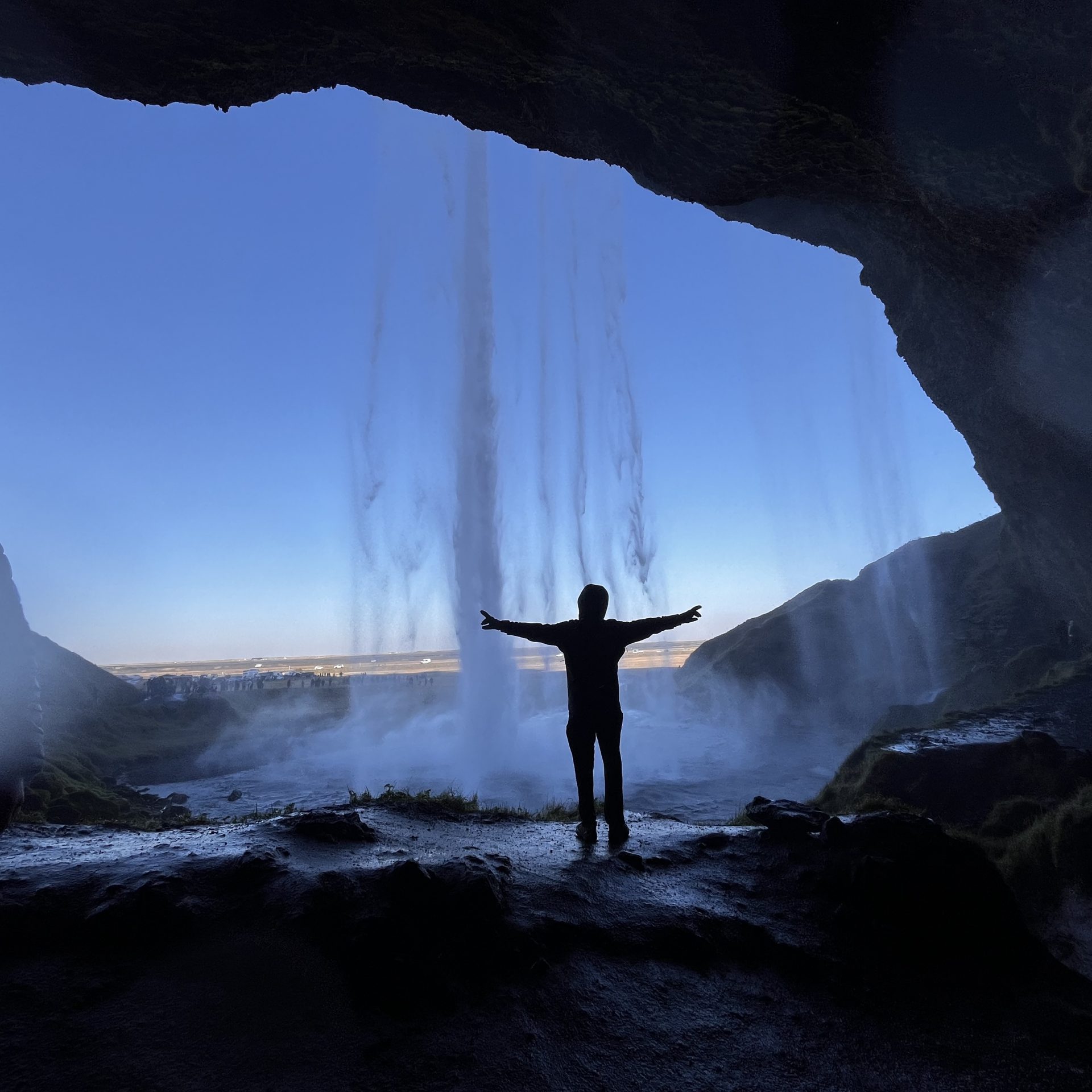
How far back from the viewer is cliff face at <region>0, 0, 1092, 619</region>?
7801mm

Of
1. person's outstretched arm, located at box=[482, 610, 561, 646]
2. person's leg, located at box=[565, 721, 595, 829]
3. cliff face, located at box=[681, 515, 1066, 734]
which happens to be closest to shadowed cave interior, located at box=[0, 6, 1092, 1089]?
person's leg, located at box=[565, 721, 595, 829]

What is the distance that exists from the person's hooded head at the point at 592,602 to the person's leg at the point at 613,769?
107 centimetres

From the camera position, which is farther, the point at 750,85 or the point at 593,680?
the point at 750,85

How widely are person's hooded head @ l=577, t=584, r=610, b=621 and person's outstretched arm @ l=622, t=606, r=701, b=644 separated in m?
0.30

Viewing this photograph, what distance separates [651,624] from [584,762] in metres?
1.58

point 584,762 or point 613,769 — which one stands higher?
point 584,762

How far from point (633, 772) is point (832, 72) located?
70.0ft

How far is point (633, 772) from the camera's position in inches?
899

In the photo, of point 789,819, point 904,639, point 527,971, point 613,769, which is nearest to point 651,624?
point 613,769

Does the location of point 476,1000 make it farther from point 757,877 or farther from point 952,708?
point 952,708

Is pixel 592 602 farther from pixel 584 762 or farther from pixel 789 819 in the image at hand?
pixel 789 819

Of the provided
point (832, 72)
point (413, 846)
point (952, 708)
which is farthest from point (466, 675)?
point (832, 72)

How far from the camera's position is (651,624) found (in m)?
6.28

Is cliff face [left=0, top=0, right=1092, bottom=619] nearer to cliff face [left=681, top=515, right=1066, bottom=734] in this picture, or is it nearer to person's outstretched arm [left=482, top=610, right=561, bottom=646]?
person's outstretched arm [left=482, top=610, right=561, bottom=646]
